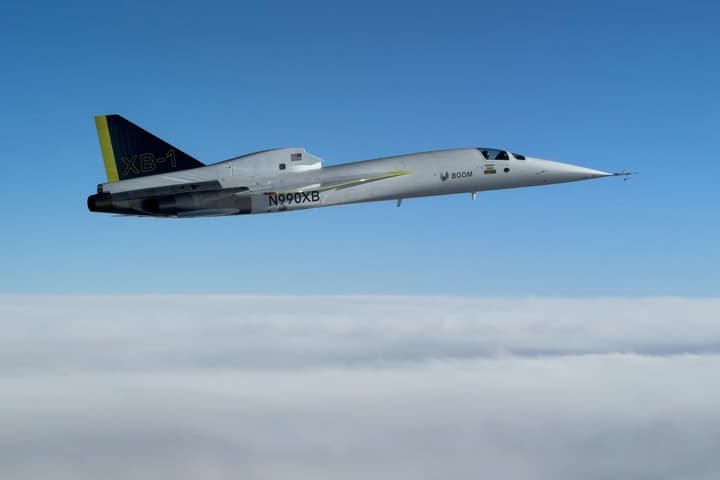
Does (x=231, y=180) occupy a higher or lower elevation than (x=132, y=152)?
lower

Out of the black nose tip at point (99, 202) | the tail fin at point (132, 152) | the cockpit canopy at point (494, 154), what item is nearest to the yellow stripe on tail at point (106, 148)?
the tail fin at point (132, 152)

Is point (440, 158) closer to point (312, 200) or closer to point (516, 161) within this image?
point (516, 161)

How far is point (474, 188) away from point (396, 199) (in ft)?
14.3

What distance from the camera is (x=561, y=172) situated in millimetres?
37031

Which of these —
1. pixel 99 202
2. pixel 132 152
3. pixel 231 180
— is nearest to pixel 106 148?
pixel 132 152

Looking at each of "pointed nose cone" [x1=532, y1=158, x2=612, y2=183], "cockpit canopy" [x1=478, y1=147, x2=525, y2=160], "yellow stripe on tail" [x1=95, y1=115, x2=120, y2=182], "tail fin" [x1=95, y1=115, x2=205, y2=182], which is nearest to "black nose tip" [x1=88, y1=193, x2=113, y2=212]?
"yellow stripe on tail" [x1=95, y1=115, x2=120, y2=182]

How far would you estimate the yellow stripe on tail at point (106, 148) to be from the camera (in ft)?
107

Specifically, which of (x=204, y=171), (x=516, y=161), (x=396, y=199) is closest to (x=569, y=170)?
(x=516, y=161)

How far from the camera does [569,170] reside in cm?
3703

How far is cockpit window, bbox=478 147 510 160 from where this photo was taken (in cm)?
3612

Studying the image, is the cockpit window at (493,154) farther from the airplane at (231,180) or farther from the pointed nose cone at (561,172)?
the airplane at (231,180)

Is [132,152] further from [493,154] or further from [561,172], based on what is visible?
[561,172]

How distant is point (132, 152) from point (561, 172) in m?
22.1

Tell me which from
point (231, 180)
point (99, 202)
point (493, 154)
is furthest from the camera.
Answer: point (493, 154)
